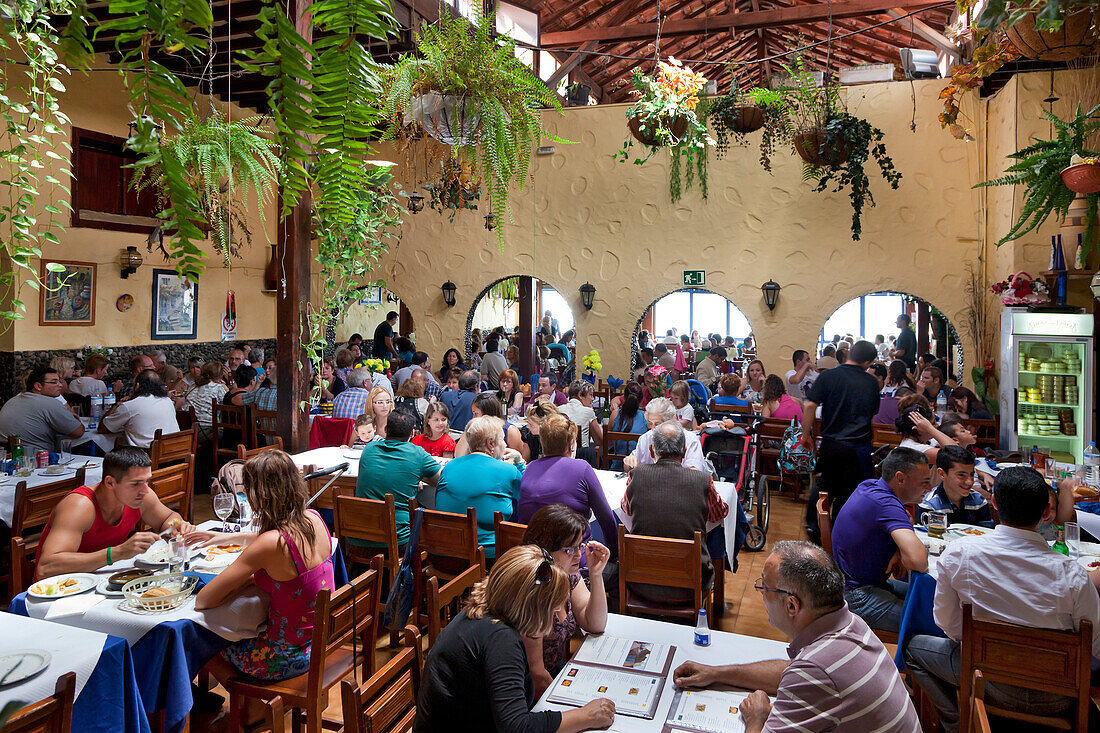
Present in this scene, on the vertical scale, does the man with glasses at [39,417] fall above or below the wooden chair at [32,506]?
above

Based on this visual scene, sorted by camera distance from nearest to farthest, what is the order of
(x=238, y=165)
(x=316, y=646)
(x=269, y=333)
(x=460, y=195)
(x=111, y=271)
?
(x=238, y=165) < (x=316, y=646) < (x=460, y=195) < (x=111, y=271) < (x=269, y=333)

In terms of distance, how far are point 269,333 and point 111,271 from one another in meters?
2.82

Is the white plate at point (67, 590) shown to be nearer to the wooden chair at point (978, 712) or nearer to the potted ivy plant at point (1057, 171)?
the wooden chair at point (978, 712)

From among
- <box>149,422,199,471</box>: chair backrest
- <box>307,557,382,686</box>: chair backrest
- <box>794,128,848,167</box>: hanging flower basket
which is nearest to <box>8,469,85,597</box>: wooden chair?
<box>149,422,199,471</box>: chair backrest

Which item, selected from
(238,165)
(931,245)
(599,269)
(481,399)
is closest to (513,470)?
(481,399)

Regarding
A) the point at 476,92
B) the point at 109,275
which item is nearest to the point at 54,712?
the point at 476,92

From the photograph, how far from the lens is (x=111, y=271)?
9344 mm

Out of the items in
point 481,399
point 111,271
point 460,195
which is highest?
point 460,195

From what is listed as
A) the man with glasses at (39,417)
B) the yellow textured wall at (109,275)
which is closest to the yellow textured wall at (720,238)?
the yellow textured wall at (109,275)

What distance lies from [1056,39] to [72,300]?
9.82 meters

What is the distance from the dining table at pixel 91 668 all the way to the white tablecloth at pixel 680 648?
135cm

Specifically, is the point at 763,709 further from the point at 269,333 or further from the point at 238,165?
the point at 269,333

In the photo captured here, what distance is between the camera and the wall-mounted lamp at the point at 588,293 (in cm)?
1039

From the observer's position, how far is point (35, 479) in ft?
15.3
